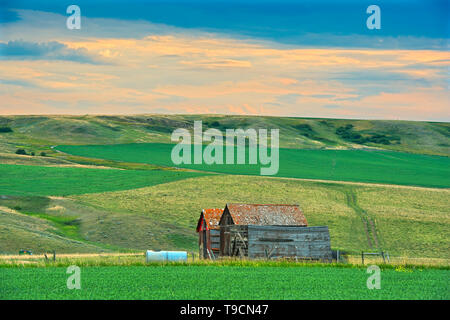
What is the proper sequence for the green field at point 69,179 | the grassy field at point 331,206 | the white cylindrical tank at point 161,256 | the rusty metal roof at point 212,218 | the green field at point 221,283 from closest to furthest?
the green field at point 221,283, the white cylindrical tank at point 161,256, the rusty metal roof at point 212,218, the grassy field at point 331,206, the green field at point 69,179

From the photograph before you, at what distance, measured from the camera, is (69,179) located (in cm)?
8700

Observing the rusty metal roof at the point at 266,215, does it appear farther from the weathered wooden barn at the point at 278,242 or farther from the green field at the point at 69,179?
the green field at the point at 69,179

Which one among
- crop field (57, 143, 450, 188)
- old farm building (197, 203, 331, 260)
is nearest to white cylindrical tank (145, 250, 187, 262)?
old farm building (197, 203, 331, 260)

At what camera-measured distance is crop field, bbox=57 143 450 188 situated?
104 metres

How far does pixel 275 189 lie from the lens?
8344cm

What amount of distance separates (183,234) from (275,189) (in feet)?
85.6

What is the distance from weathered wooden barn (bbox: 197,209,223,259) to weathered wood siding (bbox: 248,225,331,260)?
5.93 meters

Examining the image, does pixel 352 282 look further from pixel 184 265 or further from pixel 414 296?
pixel 184 265

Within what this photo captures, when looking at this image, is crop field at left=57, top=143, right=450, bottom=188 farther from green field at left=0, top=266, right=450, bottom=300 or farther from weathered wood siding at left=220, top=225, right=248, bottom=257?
green field at left=0, top=266, right=450, bottom=300

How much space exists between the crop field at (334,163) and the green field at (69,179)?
1746cm

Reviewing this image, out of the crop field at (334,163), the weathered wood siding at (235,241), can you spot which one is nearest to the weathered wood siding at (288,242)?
the weathered wood siding at (235,241)

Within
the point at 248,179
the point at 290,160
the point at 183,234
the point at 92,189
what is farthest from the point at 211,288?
the point at 290,160

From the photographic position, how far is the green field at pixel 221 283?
64.7ft
